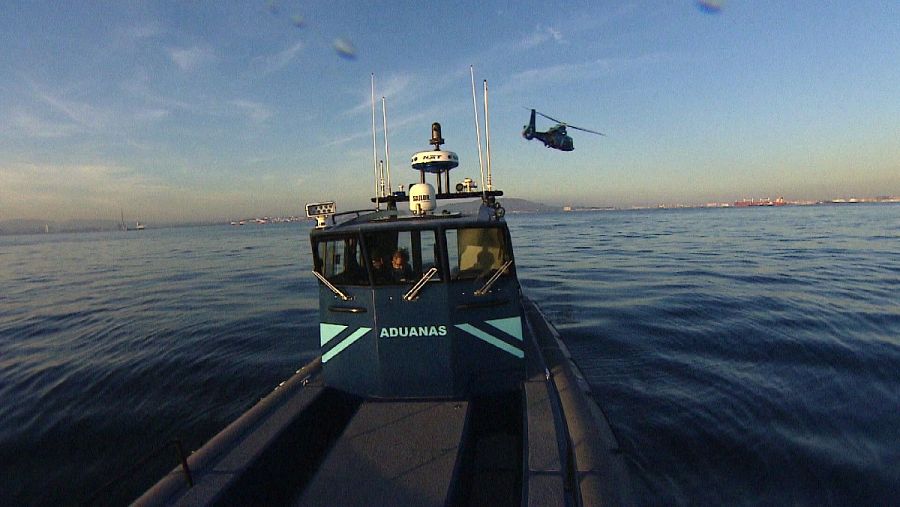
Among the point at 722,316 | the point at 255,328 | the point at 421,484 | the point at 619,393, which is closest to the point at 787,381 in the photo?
the point at 619,393

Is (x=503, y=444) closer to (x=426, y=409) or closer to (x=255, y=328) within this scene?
(x=426, y=409)

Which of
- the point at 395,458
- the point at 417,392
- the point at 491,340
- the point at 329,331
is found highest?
the point at 329,331

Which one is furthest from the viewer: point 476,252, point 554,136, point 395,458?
point 554,136

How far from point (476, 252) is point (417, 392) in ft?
7.33

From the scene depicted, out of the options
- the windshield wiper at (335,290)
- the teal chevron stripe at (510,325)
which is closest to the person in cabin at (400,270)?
the windshield wiper at (335,290)

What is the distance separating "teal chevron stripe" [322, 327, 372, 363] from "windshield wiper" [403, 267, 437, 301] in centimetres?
75

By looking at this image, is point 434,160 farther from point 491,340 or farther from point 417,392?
point 417,392

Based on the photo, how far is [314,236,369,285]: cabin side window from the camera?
5.98 meters

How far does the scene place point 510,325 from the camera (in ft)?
19.3

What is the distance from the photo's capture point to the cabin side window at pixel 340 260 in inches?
235

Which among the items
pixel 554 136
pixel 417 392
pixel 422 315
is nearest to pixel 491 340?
pixel 422 315

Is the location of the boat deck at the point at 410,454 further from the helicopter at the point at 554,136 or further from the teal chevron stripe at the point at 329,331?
the helicopter at the point at 554,136

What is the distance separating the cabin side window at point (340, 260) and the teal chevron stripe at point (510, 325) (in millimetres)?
2042

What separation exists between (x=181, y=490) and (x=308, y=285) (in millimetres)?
22407
